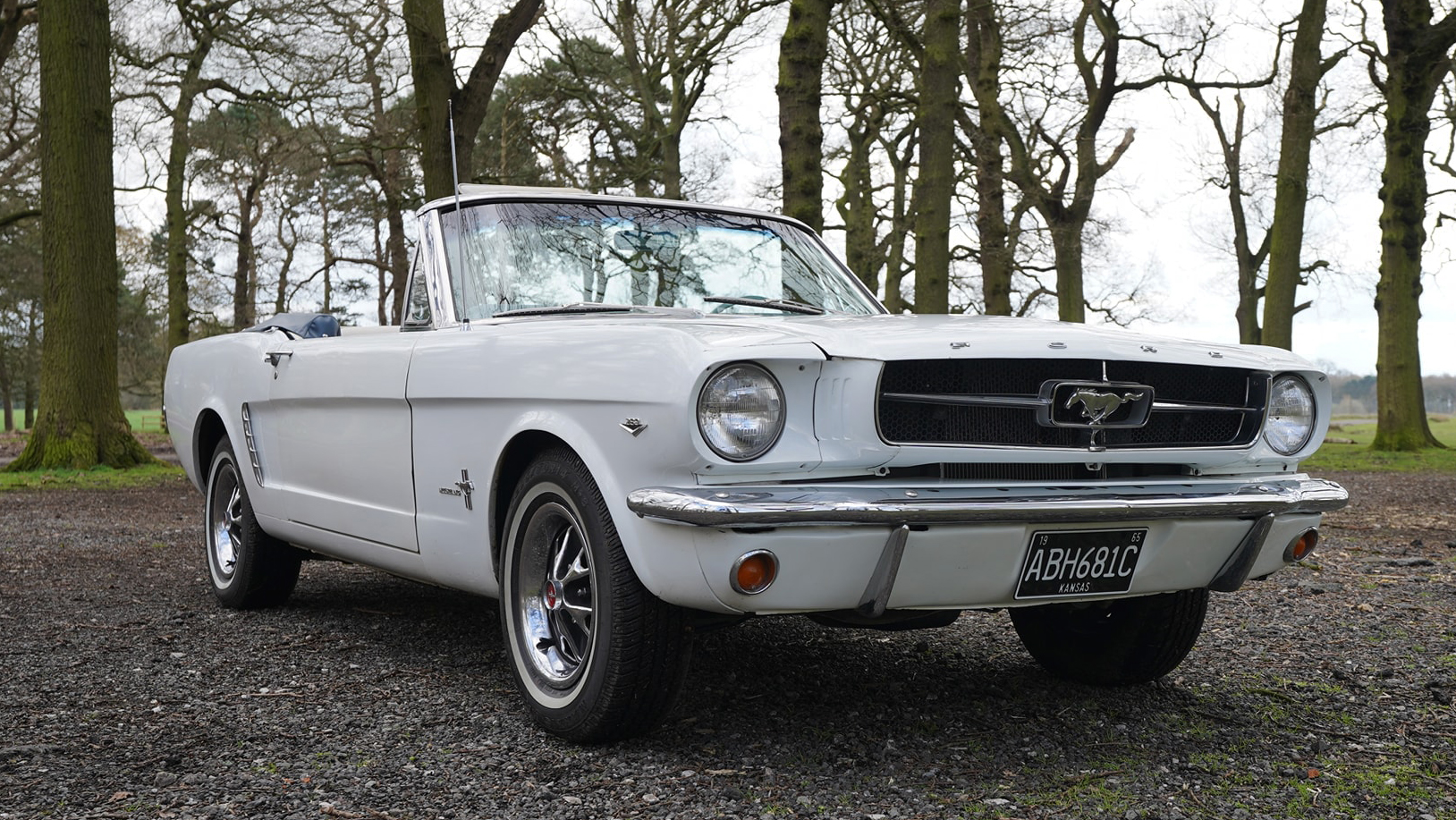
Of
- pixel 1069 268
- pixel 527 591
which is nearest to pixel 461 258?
pixel 527 591

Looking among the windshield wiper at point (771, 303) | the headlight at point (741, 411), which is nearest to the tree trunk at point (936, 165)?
the windshield wiper at point (771, 303)

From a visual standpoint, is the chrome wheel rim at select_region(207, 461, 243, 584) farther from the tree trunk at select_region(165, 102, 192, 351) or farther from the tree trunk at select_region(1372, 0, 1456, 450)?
the tree trunk at select_region(165, 102, 192, 351)

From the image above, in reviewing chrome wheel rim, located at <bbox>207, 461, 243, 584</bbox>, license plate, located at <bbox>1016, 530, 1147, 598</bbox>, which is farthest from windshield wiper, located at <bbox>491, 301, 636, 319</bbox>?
chrome wheel rim, located at <bbox>207, 461, 243, 584</bbox>

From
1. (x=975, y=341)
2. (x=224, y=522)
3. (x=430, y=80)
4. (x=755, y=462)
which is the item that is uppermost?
(x=430, y=80)

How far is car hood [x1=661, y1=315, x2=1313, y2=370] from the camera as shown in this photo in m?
2.93

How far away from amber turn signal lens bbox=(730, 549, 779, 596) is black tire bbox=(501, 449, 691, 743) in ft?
1.17

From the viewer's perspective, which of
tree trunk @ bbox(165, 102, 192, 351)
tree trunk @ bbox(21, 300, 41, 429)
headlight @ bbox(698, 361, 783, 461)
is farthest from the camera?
tree trunk @ bbox(21, 300, 41, 429)

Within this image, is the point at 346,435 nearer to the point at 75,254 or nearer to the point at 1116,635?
the point at 1116,635

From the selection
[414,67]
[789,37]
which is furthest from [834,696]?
[414,67]

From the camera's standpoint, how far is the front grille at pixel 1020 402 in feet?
9.82

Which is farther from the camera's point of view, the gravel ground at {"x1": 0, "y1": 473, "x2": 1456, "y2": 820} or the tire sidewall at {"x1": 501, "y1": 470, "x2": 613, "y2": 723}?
the tire sidewall at {"x1": 501, "y1": 470, "x2": 613, "y2": 723}

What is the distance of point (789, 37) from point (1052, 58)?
1095cm

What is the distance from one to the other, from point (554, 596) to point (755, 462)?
2.84ft

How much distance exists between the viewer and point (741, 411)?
285cm
